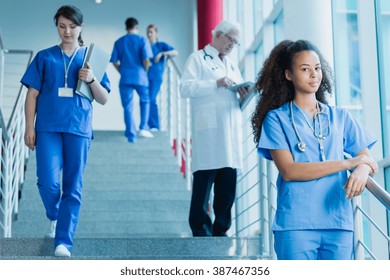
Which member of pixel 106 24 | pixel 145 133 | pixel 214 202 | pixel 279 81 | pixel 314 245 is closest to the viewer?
pixel 314 245

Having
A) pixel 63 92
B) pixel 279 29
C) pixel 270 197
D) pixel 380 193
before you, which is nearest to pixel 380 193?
pixel 380 193

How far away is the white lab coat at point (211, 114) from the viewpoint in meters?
3.70

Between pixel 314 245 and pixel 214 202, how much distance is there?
5.53 feet

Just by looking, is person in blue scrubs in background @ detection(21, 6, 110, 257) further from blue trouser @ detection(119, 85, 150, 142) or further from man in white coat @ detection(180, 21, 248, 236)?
blue trouser @ detection(119, 85, 150, 142)

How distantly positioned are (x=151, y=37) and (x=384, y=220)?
136 inches

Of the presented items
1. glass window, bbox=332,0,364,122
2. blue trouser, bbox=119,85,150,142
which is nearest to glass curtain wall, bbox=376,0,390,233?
glass window, bbox=332,0,364,122

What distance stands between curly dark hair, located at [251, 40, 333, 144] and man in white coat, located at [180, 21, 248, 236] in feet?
4.51

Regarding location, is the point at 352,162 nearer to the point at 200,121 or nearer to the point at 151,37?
the point at 200,121

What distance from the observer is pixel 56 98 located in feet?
10.4

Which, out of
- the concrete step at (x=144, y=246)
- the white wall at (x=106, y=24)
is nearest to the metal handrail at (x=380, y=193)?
the concrete step at (x=144, y=246)

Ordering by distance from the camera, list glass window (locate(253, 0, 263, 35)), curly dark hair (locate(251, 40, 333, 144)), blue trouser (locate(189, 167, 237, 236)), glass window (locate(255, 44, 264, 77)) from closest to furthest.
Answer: curly dark hair (locate(251, 40, 333, 144))
blue trouser (locate(189, 167, 237, 236))
glass window (locate(255, 44, 264, 77))
glass window (locate(253, 0, 263, 35))

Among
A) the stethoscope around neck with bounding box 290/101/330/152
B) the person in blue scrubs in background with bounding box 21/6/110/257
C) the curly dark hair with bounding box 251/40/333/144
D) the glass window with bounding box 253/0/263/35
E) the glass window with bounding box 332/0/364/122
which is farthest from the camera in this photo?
the glass window with bounding box 253/0/263/35

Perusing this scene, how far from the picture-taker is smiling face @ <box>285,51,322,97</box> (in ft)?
7.00

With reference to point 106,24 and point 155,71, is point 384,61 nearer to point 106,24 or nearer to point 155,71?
point 155,71
